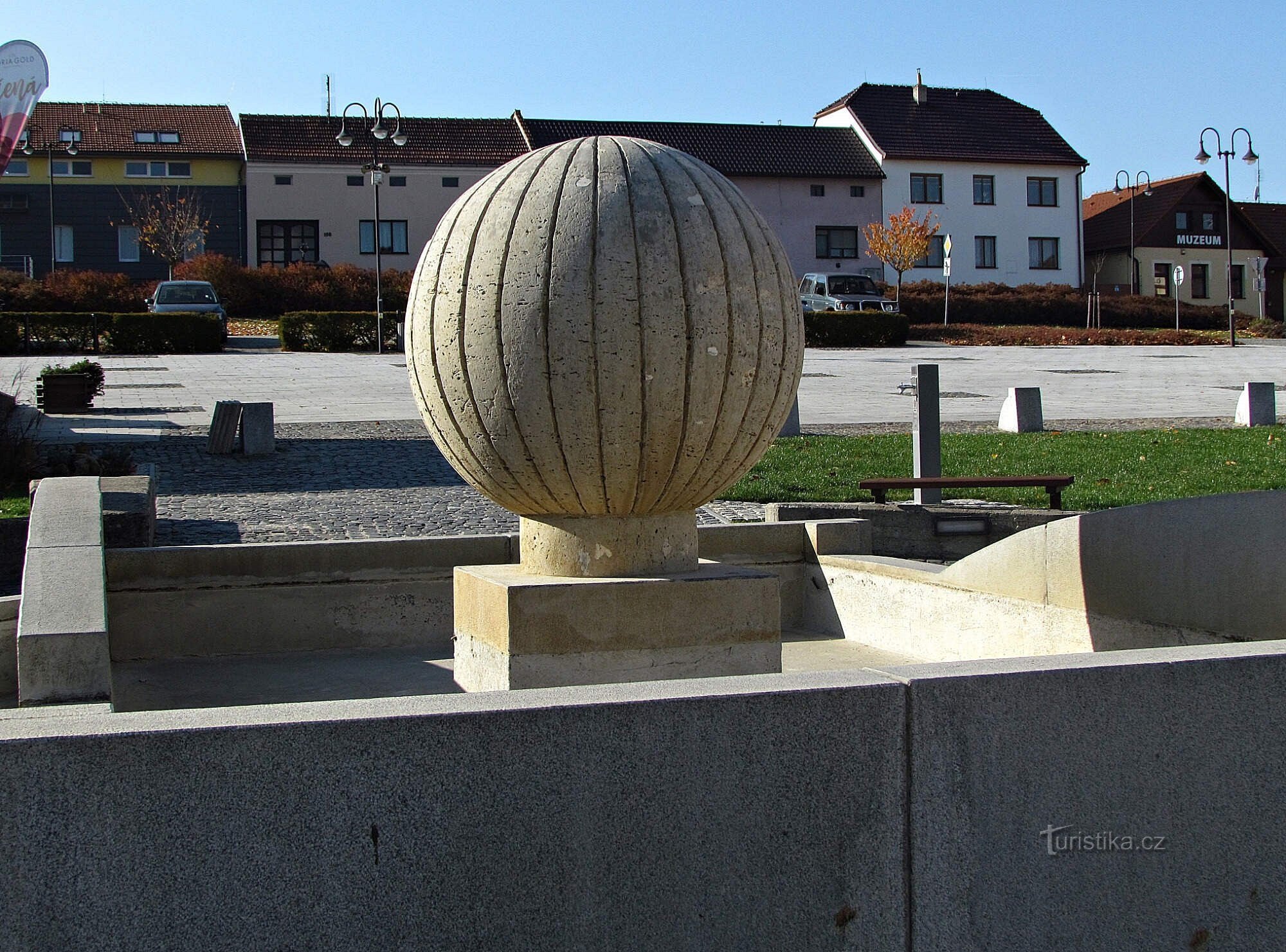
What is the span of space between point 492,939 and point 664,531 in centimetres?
257

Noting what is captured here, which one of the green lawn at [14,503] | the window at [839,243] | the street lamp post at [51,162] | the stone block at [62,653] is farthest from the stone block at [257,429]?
the window at [839,243]

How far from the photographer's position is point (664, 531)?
547 cm

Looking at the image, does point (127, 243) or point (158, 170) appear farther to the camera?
point (158, 170)

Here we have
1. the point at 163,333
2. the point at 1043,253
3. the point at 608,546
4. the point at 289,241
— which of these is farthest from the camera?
the point at 1043,253

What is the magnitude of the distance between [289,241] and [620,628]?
166ft

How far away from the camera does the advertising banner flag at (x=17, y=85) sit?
51.3ft

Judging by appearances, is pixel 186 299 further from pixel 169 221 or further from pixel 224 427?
pixel 224 427

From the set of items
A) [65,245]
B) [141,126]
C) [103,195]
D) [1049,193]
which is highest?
[141,126]

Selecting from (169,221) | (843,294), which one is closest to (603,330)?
(843,294)

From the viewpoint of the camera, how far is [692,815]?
3201mm

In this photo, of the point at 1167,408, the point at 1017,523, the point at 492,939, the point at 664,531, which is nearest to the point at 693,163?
the point at 664,531

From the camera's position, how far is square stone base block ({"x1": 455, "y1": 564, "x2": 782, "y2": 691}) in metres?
5.12

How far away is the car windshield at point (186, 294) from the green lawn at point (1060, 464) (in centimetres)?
2679

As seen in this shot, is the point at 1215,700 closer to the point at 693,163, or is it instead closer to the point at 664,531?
the point at 664,531
